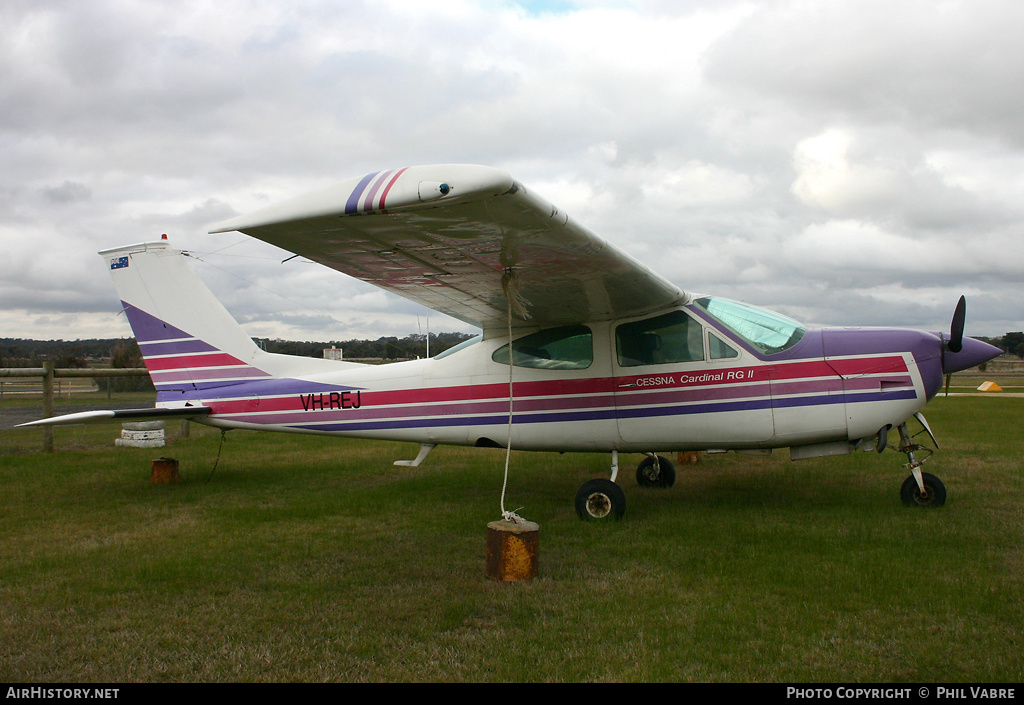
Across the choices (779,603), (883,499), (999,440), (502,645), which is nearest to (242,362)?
(502,645)

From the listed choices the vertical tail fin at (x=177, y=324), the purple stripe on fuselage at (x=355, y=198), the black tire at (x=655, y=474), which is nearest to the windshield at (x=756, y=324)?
the black tire at (x=655, y=474)

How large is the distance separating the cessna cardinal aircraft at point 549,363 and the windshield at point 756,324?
0.02m

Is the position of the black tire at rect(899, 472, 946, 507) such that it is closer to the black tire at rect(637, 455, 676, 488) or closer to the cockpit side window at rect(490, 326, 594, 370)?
the black tire at rect(637, 455, 676, 488)

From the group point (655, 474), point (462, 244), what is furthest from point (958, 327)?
point (462, 244)

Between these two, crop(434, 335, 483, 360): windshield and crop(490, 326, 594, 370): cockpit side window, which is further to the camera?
crop(434, 335, 483, 360): windshield

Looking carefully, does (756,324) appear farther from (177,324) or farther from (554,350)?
(177,324)

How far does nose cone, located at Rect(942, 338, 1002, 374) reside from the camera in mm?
6176

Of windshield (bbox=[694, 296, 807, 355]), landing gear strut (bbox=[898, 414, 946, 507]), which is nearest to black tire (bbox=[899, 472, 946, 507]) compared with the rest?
landing gear strut (bbox=[898, 414, 946, 507])

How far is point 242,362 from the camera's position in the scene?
26.8ft

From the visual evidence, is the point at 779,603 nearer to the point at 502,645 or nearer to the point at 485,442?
the point at 502,645

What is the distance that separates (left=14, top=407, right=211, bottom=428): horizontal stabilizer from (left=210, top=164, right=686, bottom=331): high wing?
3272 millimetres

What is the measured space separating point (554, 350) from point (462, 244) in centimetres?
273

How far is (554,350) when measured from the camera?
23.3ft

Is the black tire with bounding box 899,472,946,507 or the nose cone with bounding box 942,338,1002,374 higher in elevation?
the nose cone with bounding box 942,338,1002,374
